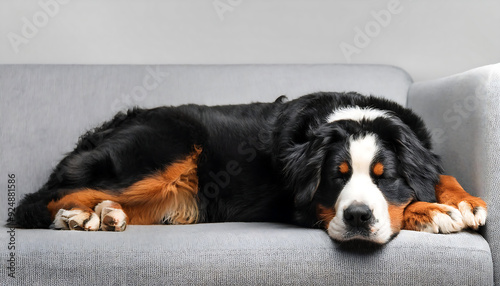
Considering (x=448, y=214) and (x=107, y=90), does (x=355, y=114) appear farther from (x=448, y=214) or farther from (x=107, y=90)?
(x=107, y=90)

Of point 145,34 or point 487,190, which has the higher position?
point 145,34

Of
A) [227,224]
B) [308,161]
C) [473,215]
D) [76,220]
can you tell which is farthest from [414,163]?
[76,220]

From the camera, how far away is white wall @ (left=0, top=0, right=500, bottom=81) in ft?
12.1

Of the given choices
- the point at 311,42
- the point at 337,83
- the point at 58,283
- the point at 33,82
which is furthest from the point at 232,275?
the point at 311,42

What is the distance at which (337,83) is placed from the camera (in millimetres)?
3375

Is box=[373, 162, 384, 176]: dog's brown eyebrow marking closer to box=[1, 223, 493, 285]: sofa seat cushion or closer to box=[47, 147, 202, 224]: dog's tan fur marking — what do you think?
box=[1, 223, 493, 285]: sofa seat cushion

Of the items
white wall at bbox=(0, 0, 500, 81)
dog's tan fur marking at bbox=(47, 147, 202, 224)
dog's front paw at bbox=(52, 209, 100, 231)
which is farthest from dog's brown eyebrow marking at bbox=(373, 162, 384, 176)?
white wall at bbox=(0, 0, 500, 81)

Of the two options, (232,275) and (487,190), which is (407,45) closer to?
(487,190)

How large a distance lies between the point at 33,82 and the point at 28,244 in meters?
1.55

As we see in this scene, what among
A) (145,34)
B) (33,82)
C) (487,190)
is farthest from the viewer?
(145,34)

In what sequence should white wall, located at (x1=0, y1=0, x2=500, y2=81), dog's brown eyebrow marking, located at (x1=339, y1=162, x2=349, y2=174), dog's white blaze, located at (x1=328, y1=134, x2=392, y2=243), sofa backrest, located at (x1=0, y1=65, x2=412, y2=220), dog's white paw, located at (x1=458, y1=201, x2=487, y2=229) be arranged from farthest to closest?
white wall, located at (x1=0, y1=0, x2=500, y2=81) → sofa backrest, located at (x1=0, y1=65, x2=412, y2=220) → dog's brown eyebrow marking, located at (x1=339, y1=162, x2=349, y2=174) → dog's white paw, located at (x1=458, y1=201, x2=487, y2=229) → dog's white blaze, located at (x1=328, y1=134, x2=392, y2=243)

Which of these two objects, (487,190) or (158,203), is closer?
(487,190)

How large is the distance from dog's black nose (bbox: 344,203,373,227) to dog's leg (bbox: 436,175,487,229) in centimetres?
44

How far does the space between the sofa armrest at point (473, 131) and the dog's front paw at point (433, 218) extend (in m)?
0.17
